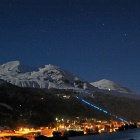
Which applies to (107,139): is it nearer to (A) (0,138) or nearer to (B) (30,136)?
(B) (30,136)

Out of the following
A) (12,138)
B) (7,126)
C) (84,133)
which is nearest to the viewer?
(12,138)

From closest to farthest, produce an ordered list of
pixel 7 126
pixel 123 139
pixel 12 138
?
pixel 12 138 < pixel 123 139 < pixel 7 126

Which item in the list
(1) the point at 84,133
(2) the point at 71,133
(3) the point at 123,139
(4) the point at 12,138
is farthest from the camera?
(1) the point at 84,133

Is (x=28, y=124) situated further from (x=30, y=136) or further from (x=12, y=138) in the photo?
(x=12, y=138)

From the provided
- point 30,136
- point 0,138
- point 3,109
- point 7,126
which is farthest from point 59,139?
point 3,109

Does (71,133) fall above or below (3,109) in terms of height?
below

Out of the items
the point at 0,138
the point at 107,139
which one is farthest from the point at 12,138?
the point at 107,139

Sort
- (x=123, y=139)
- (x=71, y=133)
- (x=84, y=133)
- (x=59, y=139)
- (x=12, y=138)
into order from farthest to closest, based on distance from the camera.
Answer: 1. (x=84, y=133)
2. (x=71, y=133)
3. (x=123, y=139)
4. (x=59, y=139)
5. (x=12, y=138)

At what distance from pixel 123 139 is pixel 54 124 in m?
56.6

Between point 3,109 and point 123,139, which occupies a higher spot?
point 3,109

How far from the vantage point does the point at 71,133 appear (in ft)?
584

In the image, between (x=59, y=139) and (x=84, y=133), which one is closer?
(x=59, y=139)

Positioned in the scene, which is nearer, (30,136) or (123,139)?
(30,136)

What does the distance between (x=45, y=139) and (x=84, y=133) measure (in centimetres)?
7254
